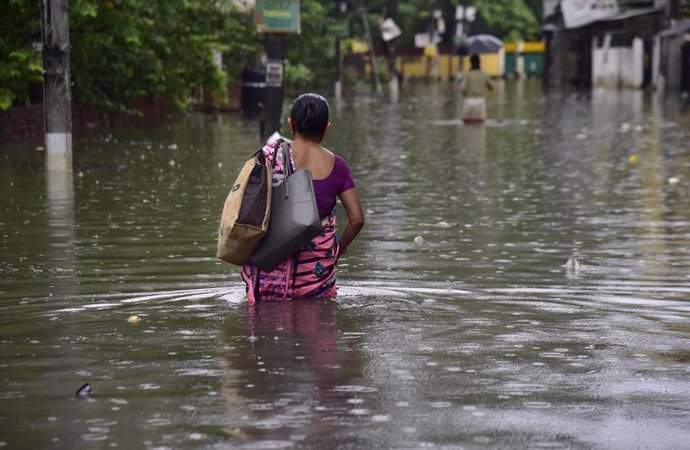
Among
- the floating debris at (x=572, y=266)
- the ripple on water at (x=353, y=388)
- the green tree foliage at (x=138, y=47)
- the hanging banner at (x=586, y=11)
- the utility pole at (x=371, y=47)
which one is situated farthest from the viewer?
the hanging banner at (x=586, y=11)

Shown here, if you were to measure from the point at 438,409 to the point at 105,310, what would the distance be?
3312 mm

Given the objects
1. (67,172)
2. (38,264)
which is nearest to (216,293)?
(38,264)

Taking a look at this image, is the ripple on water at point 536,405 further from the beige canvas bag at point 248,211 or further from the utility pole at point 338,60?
the utility pole at point 338,60

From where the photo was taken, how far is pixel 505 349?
8008 mm

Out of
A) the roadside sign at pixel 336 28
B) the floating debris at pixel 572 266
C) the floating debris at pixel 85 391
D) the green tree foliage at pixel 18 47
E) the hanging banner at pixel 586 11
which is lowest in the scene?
the floating debris at pixel 572 266

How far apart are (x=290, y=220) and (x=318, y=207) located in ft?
1.22

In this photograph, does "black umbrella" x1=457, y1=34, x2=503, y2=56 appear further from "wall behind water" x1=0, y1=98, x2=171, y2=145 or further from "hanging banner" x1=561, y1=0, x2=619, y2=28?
"hanging banner" x1=561, y1=0, x2=619, y2=28

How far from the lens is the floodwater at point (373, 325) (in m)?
6.33

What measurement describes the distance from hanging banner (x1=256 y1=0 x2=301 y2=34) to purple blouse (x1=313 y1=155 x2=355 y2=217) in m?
17.9

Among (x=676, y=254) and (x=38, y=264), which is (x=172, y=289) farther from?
(x=676, y=254)

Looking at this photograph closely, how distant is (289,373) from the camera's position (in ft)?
24.0

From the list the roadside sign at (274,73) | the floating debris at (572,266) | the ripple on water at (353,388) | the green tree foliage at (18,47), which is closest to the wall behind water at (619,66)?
the roadside sign at (274,73)

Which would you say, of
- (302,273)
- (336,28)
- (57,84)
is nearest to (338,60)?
(336,28)

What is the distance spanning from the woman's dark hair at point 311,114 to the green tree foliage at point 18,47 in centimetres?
1230
